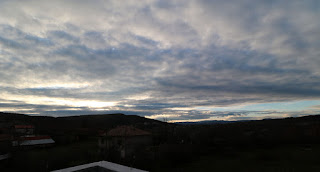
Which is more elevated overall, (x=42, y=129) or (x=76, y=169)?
(x=76, y=169)

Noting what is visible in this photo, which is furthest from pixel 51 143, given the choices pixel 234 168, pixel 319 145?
pixel 319 145

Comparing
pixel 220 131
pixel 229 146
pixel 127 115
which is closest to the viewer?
pixel 229 146

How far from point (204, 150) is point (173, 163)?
6980mm

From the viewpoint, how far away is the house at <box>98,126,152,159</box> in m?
21.2

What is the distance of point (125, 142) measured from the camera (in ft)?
70.1

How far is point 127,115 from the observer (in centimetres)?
8738

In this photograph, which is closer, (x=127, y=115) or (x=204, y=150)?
(x=204, y=150)

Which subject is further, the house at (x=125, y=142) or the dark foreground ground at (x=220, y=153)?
the house at (x=125, y=142)

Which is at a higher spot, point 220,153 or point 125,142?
point 125,142

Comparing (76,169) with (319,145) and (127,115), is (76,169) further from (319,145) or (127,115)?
(127,115)

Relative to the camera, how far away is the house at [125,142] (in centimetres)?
2125

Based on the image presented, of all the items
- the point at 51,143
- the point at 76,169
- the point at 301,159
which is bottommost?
the point at 51,143

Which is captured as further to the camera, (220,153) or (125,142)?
(220,153)

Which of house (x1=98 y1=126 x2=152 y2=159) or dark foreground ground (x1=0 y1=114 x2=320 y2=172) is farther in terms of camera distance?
house (x1=98 y1=126 x2=152 y2=159)
